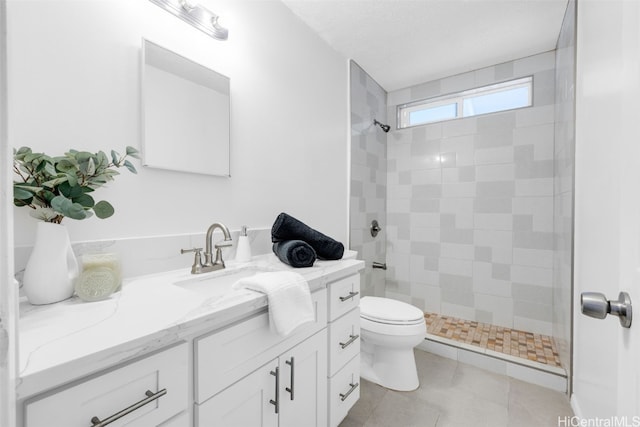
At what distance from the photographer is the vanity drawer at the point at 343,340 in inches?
48.6

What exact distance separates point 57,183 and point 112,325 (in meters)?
0.43

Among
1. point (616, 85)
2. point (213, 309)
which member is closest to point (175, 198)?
point (213, 309)

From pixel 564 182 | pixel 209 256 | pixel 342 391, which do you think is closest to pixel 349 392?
pixel 342 391

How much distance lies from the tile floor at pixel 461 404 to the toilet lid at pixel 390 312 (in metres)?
0.45

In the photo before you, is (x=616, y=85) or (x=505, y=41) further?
(x=505, y=41)

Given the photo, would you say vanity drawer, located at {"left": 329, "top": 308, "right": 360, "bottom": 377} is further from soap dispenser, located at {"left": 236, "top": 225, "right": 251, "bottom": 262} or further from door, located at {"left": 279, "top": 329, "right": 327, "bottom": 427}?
soap dispenser, located at {"left": 236, "top": 225, "right": 251, "bottom": 262}

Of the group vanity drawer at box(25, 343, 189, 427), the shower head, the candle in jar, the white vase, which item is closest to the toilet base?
vanity drawer at box(25, 343, 189, 427)

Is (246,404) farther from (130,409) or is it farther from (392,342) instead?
(392,342)

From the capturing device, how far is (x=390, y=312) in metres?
1.81

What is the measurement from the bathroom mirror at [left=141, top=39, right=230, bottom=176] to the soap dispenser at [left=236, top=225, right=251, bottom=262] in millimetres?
313

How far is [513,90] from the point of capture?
7.88 feet

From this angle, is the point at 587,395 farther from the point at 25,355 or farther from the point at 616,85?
the point at 25,355

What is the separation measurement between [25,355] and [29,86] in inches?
31.2

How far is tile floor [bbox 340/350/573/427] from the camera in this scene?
1496mm
